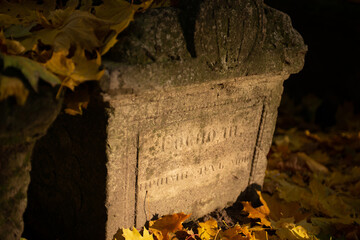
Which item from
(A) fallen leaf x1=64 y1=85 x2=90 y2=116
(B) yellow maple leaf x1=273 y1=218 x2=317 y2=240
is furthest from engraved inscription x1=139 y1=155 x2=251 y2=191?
(A) fallen leaf x1=64 y1=85 x2=90 y2=116

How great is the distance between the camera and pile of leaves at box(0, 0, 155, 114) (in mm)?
1125

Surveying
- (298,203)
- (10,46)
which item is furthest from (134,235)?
(298,203)

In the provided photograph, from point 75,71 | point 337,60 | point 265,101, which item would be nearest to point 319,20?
point 337,60

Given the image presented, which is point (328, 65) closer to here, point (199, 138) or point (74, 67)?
point (199, 138)

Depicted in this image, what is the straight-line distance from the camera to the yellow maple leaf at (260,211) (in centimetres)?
201

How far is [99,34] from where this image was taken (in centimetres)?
140

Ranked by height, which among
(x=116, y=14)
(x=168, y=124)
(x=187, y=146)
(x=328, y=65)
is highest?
(x=116, y=14)

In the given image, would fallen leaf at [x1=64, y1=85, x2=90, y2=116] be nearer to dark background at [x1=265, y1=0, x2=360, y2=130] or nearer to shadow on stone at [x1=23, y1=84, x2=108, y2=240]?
shadow on stone at [x1=23, y1=84, x2=108, y2=240]

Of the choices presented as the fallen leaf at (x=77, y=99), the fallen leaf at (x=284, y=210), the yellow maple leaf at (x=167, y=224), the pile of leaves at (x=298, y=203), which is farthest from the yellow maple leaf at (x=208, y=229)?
the fallen leaf at (x=77, y=99)

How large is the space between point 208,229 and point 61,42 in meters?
1.16

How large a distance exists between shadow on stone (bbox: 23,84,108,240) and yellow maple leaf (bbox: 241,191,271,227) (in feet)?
2.70

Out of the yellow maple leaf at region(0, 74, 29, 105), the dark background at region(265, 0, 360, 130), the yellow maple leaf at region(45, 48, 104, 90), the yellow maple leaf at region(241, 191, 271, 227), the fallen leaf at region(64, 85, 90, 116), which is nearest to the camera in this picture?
the yellow maple leaf at region(0, 74, 29, 105)

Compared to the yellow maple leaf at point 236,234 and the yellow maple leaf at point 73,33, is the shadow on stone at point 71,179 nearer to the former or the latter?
the yellow maple leaf at point 73,33

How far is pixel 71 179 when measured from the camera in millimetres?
1758
